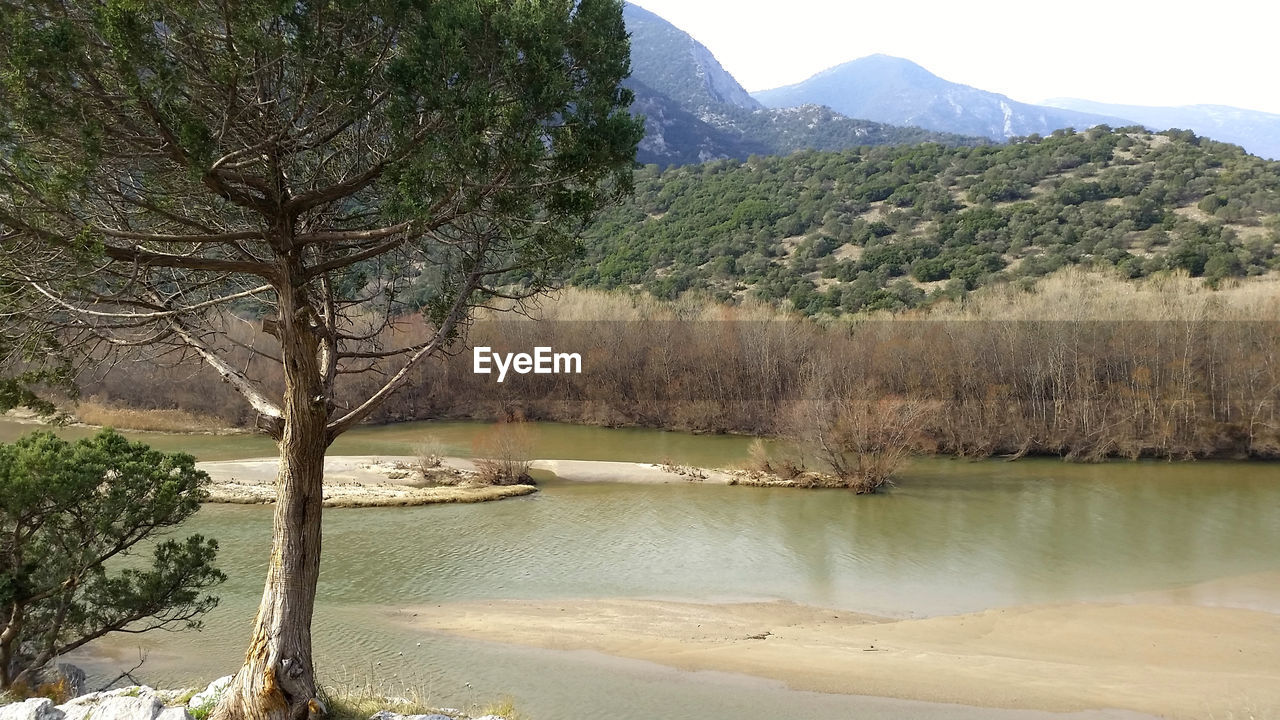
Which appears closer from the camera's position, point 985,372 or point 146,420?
point 985,372

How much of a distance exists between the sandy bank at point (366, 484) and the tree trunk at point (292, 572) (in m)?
18.1

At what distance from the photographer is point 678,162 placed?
9512 cm

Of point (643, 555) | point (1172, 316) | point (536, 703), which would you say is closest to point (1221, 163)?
point (1172, 316)

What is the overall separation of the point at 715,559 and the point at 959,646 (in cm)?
668

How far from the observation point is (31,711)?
18.4 ft

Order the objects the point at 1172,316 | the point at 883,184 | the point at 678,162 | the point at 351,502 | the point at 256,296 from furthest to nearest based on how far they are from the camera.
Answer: the point at 678,162
the point at 883,184
the point at 1172,316
the point at 351,502
the point at 256,296

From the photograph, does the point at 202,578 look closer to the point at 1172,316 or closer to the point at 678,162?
the point at 1172,316

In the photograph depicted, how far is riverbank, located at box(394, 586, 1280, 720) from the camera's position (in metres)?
11.5

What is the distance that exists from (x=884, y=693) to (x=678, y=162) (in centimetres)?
8827

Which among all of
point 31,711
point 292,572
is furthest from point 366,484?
point 31,711

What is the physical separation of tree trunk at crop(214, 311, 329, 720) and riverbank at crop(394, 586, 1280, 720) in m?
7.54

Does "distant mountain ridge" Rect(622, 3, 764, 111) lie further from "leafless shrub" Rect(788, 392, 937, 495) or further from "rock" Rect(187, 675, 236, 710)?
"rock" Rect(187, 675, 236, 710)

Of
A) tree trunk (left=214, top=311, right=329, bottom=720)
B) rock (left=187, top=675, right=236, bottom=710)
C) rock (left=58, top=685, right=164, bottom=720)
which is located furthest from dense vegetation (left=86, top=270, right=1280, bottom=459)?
rock (left=58, top=685, right=164, bottom=720)

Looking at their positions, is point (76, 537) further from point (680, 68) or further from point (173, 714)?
point (680, 68)
